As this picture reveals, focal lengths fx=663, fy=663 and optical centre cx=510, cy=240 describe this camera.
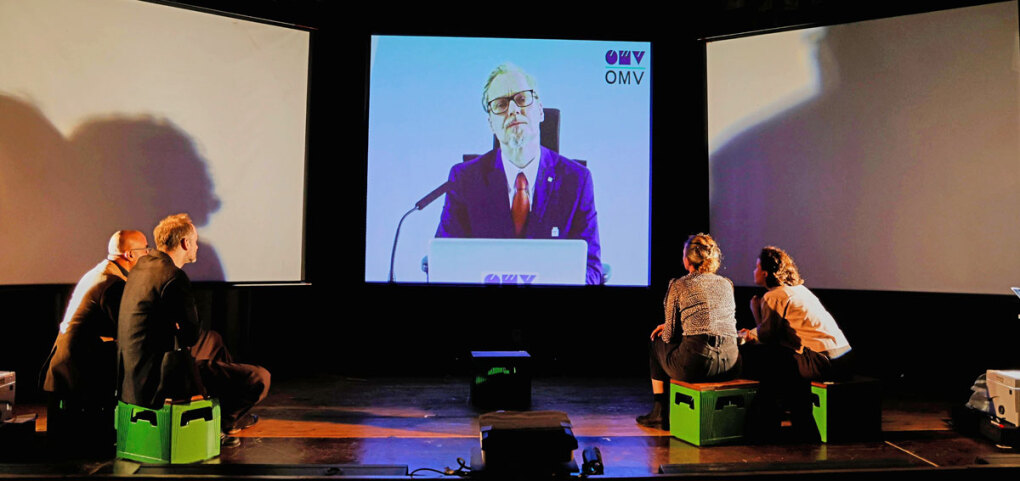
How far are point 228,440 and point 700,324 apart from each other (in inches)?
101

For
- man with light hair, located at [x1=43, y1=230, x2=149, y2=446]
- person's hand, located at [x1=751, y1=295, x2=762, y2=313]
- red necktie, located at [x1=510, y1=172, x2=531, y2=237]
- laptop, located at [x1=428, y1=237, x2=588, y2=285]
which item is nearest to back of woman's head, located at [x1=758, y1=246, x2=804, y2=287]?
person's hand, located at [x1=751, y1=295, x2=762, y2=313]

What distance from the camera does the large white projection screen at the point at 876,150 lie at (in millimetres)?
4520

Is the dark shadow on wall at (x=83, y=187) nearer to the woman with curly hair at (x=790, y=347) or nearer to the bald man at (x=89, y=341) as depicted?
the bald man at (x=89, y=341)

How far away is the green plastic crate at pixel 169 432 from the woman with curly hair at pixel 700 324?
7.88ft

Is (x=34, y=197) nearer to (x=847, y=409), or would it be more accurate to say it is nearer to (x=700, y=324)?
(x=700, y=324)

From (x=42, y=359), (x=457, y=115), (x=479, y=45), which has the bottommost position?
(x=42, y=359)

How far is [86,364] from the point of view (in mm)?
3270

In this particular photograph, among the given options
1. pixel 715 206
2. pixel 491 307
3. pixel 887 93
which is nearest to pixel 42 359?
pixel 491 307

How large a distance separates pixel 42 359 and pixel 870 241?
5.82m

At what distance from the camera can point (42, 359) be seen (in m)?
4.40

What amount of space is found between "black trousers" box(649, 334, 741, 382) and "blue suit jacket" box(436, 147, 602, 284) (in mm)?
1699

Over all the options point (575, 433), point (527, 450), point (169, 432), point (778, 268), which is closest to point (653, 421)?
point (575, 433)

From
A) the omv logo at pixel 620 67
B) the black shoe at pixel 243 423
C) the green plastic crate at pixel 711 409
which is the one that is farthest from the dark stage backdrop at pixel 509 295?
the green plastic crate at pixel 711 409

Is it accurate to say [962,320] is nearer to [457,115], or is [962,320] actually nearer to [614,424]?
[614,424]
